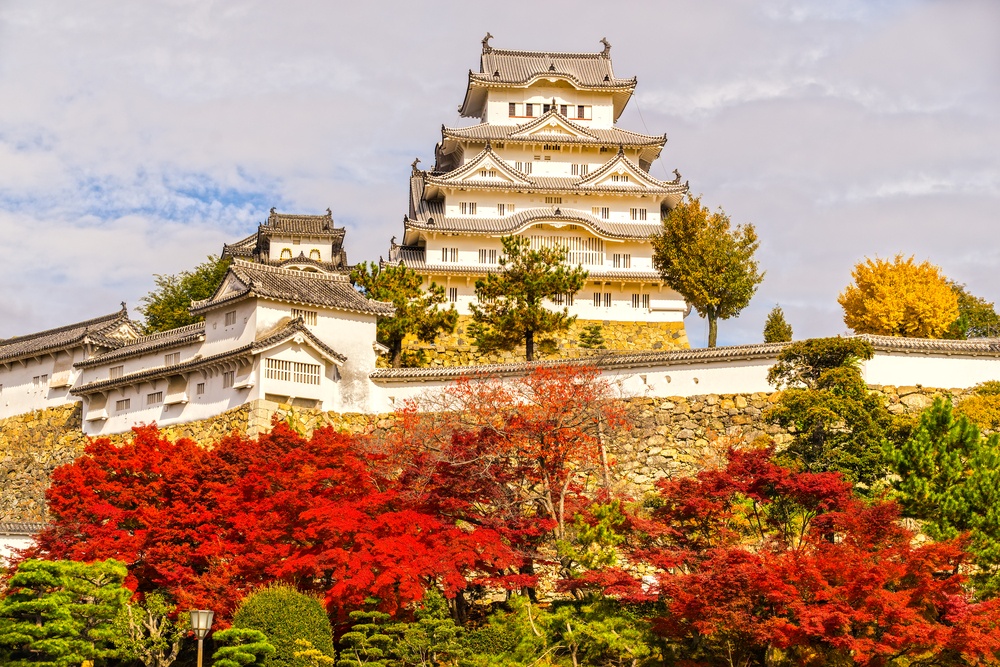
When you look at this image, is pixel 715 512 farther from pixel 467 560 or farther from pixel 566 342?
pixel 566 342

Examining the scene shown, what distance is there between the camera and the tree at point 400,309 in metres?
38.8

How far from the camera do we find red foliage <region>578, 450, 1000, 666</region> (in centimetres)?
2120

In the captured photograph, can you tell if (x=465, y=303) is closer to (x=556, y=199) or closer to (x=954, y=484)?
(x=556, y=199)

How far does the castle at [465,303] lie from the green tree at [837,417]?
138 centimetres

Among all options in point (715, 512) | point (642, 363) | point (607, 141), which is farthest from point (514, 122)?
point (715, 512)

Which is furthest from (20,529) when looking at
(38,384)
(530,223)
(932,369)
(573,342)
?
(932,369)

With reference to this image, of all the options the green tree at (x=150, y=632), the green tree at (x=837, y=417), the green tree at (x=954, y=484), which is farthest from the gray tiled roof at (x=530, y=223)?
the green tree at (x=150, y=632)

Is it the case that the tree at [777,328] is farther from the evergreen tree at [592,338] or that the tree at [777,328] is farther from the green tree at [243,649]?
the green tree at [243,649]

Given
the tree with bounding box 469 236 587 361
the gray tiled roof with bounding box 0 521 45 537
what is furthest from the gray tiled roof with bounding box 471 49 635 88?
the gray tiled roof with bounding box 0 521 45 537

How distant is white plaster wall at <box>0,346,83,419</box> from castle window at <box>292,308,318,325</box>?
995 centimetres

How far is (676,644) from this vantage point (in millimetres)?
23906

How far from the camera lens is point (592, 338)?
46.8m

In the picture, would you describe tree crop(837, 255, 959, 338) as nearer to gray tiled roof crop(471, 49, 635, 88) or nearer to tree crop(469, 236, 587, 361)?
tree crop(469, 236, 587, 361)

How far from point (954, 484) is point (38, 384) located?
101 ft
